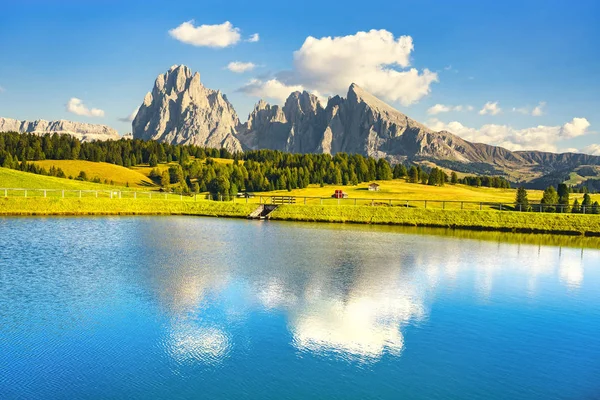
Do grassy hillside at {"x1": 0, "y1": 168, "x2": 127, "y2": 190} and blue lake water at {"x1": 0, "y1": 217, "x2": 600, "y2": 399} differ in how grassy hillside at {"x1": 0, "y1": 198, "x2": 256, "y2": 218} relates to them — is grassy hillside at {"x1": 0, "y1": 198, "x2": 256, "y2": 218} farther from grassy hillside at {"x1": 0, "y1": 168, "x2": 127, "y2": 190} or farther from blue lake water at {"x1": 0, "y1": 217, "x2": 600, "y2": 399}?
blue lake water at {"x1": 0, "y1": 217, "x2": 600, "y2": 399}

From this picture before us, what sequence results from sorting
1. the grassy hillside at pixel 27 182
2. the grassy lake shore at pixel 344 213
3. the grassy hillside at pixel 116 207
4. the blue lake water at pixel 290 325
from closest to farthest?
1. the blue lake water at pixel 290 325
2. the grassy lake shore at pixel 344 213
3. the grassy hillside at pixel 116 207
4. the grassy hillside at pixel 27 182

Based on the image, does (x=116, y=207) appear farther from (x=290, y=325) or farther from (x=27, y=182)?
(x=290, y=325)

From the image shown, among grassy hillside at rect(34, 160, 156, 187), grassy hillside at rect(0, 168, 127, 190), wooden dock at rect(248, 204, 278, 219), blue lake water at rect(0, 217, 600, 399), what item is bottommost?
blue lake water at rect(0, 217, 600, 399)

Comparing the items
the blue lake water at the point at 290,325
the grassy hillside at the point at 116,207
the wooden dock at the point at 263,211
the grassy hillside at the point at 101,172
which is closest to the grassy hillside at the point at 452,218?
the wooden dock at the point at 263,211

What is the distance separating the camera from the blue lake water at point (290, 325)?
52.1ft

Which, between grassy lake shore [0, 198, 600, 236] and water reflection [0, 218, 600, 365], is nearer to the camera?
water reflection [0, 218, 600, 365]

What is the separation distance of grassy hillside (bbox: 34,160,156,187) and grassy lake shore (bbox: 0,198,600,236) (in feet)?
328

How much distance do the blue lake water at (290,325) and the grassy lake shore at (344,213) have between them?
31780mm

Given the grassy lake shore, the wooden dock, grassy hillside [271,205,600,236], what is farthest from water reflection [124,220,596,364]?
the wooden dock

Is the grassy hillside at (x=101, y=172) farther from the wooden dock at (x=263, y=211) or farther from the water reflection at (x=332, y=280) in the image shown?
the water reflection at (x=332, y=280)

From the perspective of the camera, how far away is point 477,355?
745 inches

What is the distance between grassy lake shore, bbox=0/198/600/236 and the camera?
237 ft

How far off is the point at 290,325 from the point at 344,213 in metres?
60.5

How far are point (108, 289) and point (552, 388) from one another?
23147mm
